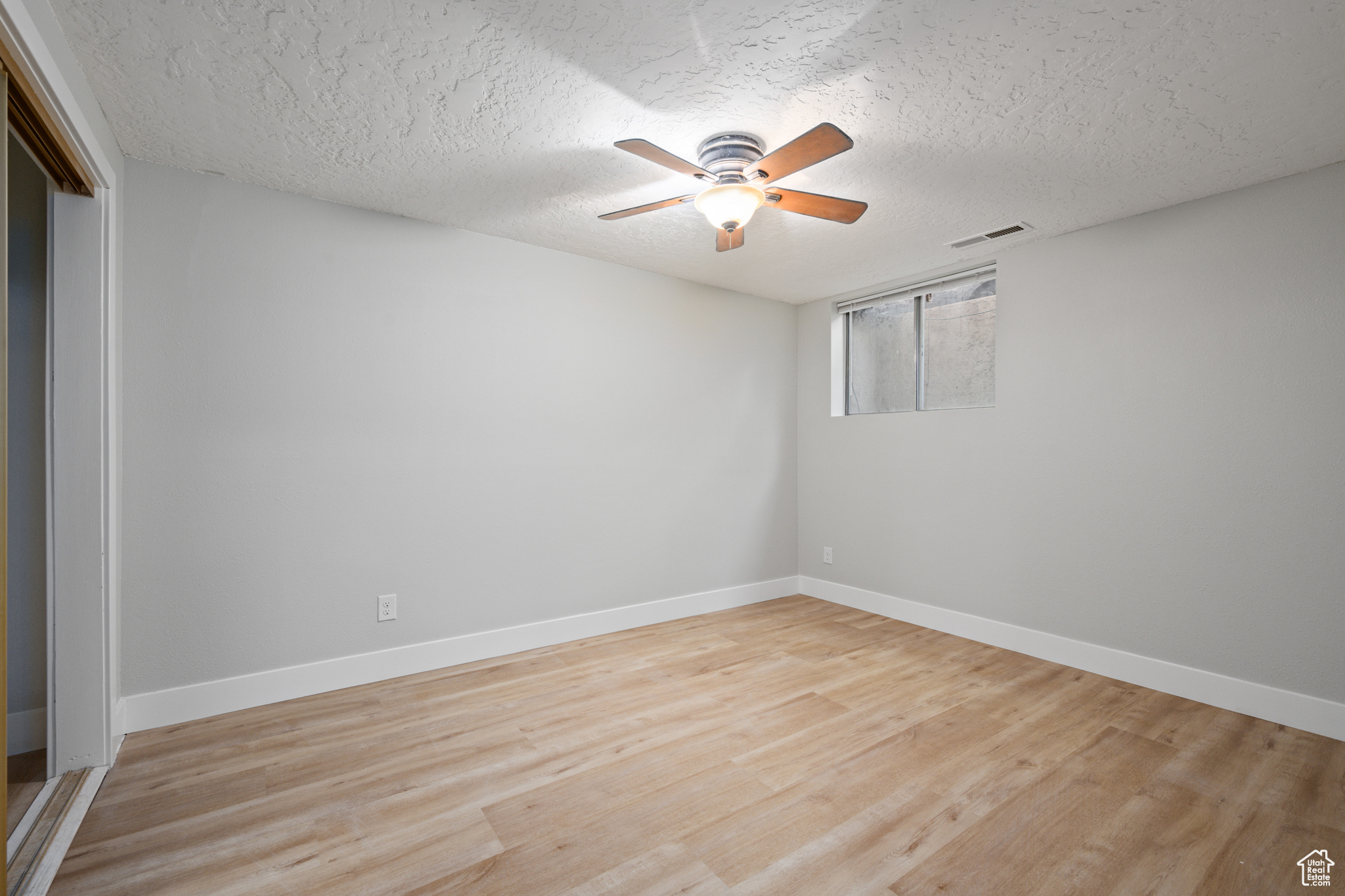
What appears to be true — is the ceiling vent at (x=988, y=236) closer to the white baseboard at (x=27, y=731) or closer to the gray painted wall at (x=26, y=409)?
the gray painted wall at (x=26, y=409)

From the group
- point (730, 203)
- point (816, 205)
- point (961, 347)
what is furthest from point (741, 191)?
point (961, 347)

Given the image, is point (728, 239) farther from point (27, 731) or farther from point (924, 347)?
point (27, 731)

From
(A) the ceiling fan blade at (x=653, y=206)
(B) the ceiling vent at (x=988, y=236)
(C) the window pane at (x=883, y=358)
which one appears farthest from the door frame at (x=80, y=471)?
(C) the window pane at (x=883, y=358)

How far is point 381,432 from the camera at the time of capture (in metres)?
2.87

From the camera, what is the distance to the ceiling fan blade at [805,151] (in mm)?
1719

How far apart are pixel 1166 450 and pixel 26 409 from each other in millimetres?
4574

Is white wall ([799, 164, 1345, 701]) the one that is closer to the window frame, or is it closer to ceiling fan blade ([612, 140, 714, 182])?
the window frame

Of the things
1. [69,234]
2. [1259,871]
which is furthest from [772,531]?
[69,234]

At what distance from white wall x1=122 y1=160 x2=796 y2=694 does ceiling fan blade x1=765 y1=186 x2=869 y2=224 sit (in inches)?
60.6

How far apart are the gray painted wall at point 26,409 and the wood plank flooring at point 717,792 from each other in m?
0.60

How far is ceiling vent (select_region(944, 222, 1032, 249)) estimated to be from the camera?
3006mm

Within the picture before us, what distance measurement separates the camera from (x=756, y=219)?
2.90m

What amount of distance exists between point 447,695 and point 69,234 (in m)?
2.19

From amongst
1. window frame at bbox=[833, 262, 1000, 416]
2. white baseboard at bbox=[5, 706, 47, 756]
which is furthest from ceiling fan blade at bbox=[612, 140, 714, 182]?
white baseboard at bbox=[5, 706, 47, 756]
